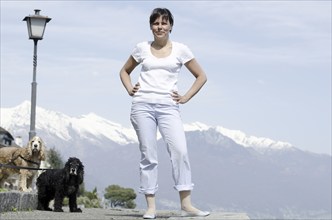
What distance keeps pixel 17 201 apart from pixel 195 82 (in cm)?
396

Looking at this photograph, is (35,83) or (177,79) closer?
(177,79)

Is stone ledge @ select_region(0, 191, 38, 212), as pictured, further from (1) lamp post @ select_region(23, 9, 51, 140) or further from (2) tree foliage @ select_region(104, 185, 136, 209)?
(2) tree foliage @ select_region(104, 185, 136, 209)

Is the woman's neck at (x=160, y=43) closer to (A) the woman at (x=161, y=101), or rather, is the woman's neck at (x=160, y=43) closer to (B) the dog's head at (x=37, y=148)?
(A) the woman at (x=161, y=101)

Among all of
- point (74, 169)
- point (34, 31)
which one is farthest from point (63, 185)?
point (34, 31)

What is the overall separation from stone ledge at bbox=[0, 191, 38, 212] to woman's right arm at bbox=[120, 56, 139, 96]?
9.11 ft

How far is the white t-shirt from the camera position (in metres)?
10.1

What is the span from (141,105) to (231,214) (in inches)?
65.6

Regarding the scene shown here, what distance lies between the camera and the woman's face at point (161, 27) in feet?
33.0

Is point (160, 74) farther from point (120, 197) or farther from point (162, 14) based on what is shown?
point (120, 197)

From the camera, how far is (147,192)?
1033cm

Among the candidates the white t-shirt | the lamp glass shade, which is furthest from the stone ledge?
the lamp glass shade

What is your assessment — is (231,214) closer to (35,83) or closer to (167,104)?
(167,104)

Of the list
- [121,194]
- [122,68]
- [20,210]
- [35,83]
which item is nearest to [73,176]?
[20,210]

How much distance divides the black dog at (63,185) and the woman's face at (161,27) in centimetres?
485
